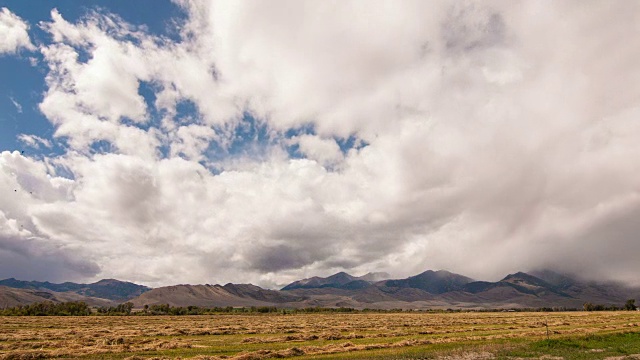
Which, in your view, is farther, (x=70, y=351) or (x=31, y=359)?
(x=70, y=351)

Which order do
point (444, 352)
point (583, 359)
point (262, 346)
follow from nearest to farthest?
point (583, 359) < point (444, 352) < point (262, 346)

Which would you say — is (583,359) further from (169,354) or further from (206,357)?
(169,354)

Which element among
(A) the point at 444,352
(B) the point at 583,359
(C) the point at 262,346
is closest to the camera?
(B) the point at 583,359

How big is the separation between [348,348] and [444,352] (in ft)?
36.7

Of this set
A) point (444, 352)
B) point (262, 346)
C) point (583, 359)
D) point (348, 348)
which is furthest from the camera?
point (262, 346)

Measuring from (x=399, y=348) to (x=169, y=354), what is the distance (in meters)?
26.8

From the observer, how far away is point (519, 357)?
40.0 m

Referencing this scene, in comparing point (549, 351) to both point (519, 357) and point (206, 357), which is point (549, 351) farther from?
point (206, 357)

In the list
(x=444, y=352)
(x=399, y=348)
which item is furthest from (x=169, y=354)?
(x=444, y=352)

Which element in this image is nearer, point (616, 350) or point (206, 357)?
point (206, 357)

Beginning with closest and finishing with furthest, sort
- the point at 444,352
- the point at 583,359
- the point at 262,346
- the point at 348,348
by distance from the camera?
the point at 583,359 → the point at 444,352 → the point at 348,348 → the point at 262,346

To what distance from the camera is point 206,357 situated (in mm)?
39031

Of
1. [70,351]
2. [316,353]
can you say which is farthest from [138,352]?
[316,353]

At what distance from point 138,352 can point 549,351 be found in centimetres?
4629
